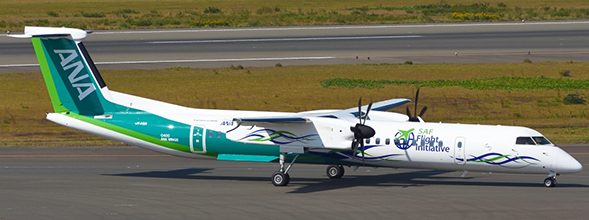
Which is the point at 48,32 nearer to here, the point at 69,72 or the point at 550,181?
the point at 69,72

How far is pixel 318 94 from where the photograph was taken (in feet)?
169

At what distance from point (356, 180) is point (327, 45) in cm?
4315

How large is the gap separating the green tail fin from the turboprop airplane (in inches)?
1.5

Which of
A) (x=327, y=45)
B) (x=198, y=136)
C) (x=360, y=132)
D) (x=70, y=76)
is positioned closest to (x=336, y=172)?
(x=360, y=132)

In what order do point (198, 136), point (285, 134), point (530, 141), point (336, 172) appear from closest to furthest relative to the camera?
1. point (530, 141)
2. point (285, 134)
3. point (198, 136)
4. point (336, 172)

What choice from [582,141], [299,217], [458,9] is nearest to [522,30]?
[458,9]

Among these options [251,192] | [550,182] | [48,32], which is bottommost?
[251,192]

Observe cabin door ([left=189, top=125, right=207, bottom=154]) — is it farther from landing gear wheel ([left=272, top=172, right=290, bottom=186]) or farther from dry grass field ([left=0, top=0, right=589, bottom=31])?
dry grass field ([left=0, top=0, right=589, bottom=31])

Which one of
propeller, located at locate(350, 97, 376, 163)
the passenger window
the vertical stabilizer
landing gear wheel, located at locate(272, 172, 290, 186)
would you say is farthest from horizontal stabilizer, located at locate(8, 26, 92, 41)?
the passenger window

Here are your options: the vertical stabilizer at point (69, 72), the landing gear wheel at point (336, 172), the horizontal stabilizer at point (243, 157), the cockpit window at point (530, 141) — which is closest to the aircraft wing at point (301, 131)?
the horizontal stabilizer at point (243, 157)

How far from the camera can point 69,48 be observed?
28625 millimetres

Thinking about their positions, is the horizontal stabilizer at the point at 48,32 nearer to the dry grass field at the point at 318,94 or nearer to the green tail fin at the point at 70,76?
the green tail fin at the point at 70,76

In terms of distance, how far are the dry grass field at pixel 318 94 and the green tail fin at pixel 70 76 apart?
412 inches

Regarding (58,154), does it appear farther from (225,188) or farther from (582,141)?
(582,141)
